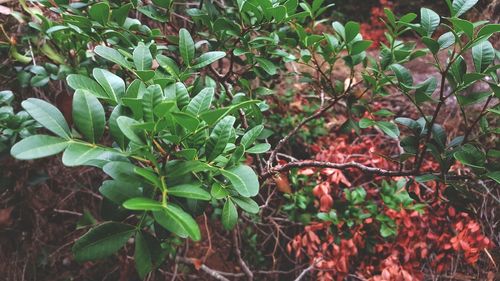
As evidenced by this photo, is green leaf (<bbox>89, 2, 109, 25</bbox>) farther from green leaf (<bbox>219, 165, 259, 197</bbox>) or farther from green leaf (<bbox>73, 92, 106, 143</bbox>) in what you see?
green leaf (<bbox>219, 165, 259, 197</bbox>)

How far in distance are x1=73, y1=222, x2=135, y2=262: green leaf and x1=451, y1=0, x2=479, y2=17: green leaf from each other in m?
0.81

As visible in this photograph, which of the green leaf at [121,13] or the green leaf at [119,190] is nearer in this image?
the green leaf at [119,190]

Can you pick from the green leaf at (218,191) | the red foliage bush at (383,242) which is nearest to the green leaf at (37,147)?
the green leaf at (218,191)

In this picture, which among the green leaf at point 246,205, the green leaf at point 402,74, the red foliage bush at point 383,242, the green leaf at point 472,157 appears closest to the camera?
the green leaf at point 246,205

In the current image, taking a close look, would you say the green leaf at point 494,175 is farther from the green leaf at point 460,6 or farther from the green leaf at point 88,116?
the green leaf at point 88,116

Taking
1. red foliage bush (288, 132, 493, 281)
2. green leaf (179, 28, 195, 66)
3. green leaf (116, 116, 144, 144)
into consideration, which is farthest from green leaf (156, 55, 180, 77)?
red foliage bush (288, 132, 493, 281)

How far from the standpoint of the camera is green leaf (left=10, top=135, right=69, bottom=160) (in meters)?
0.46

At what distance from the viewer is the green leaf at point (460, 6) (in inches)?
30.9

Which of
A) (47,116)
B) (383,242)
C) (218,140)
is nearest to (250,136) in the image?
(218,140)

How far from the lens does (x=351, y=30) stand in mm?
960

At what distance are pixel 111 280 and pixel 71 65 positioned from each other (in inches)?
45.9

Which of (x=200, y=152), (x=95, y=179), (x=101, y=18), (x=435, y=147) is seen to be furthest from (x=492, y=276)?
(x=95, y=179)

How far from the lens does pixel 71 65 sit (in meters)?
1.19

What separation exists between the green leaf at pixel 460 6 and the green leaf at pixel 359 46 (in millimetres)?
217
